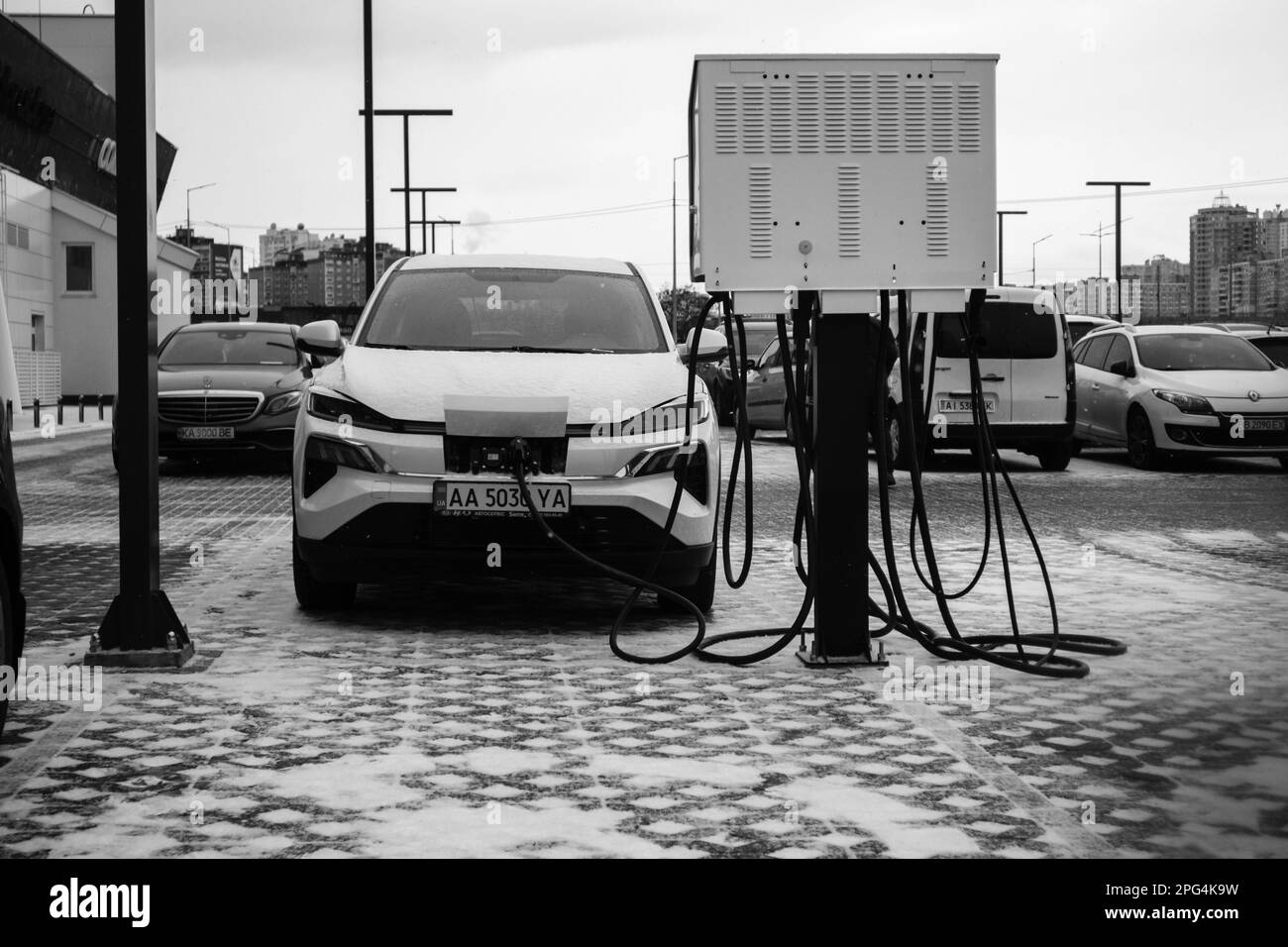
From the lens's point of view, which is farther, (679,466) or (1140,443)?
(1140,443)

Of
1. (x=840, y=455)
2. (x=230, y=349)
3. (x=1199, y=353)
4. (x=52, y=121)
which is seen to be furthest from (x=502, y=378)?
(x=52, y=121)

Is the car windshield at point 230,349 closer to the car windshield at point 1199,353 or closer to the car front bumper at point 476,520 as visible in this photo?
the car windshield at point 1199,353

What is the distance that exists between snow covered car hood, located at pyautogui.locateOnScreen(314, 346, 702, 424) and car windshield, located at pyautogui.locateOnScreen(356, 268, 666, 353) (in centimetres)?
26

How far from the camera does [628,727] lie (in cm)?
537

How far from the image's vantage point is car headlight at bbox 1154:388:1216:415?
18062 millimetres

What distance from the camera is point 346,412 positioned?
7297mm

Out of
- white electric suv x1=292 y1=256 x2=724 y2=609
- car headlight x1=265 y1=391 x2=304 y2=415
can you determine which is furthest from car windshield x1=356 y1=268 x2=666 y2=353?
car headlight x1=265 y1=391 x2=304 y2=415

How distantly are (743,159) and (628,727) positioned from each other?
6.76 ft

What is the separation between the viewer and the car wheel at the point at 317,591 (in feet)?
25.3

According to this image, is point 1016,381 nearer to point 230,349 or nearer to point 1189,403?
point 1189,403

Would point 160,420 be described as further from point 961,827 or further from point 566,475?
point 961,827

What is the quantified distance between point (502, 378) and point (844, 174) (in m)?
1.98

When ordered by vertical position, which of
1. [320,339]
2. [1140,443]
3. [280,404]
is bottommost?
[1140,443]
